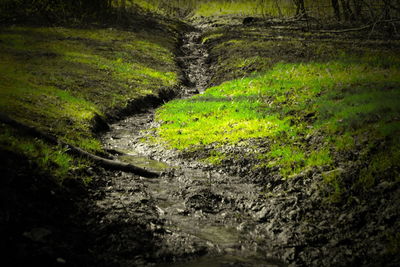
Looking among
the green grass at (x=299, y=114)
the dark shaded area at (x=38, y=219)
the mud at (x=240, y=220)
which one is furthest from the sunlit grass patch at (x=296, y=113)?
the dark shaded area at (x=38, y=219)

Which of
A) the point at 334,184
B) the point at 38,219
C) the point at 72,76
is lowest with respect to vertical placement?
the point at 38,219

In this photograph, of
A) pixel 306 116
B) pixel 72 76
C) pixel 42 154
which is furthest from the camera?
pixel 72 76

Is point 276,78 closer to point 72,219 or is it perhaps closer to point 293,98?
point 293,98

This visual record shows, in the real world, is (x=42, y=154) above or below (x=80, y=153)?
above

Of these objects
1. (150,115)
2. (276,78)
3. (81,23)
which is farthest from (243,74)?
(81,23)

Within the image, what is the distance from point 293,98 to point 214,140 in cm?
468

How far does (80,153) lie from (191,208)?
4076mm

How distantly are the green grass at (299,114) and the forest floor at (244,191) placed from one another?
64 millimetres

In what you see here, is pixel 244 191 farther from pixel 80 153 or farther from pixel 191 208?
pixel 80 153

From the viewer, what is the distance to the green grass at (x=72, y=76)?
1207 cm

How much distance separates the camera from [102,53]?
2972cm

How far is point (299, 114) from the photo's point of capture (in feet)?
41.9

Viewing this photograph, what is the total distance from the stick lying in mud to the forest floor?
40 centimetres

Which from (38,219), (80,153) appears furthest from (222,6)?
(38,219)
